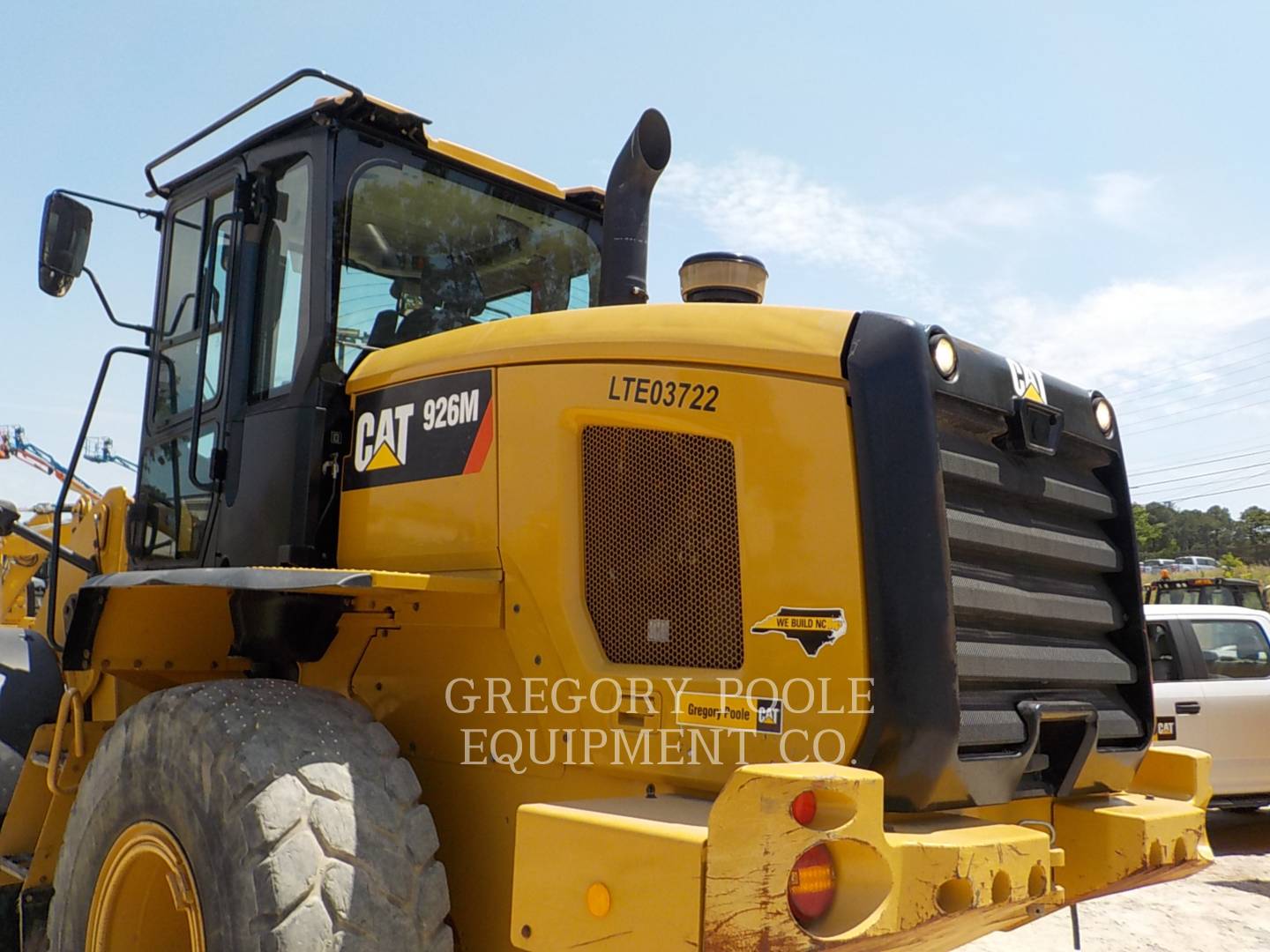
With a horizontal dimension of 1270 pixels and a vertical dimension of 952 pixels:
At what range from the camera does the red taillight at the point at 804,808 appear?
2.35m

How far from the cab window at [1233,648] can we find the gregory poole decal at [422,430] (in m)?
7.76

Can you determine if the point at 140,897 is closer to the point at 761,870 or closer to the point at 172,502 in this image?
the point at 172,502

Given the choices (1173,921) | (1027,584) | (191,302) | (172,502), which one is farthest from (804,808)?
(1173,921)

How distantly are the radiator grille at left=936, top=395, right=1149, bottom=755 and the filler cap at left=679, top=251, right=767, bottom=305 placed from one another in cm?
87

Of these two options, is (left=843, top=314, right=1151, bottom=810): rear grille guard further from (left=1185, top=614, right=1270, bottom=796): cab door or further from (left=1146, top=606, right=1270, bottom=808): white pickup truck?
(left=1185, top=614, right=1270, bottom=796): cab door

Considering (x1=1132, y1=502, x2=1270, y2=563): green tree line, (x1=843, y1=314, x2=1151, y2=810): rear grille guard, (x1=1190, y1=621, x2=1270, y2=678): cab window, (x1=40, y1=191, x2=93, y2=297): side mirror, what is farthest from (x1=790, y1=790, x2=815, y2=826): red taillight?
(x1=1132, y1=502, x2=1270, y2=563): green tree line

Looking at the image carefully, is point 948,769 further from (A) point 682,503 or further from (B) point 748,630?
(A) point 682,503

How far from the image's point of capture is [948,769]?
274cm

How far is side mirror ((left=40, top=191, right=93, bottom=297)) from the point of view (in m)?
4.10

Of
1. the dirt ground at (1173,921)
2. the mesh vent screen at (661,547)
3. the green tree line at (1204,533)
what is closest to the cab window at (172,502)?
the mesh vent screen at (661,547)

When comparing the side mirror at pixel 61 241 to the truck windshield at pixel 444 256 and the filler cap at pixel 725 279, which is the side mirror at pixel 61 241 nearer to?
the truck windshield at pixel 444 256

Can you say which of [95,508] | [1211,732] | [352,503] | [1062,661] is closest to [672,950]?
[1062,661]

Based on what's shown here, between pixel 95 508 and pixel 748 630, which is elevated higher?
pixel 95 508

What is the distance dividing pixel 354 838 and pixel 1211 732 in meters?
7.83
